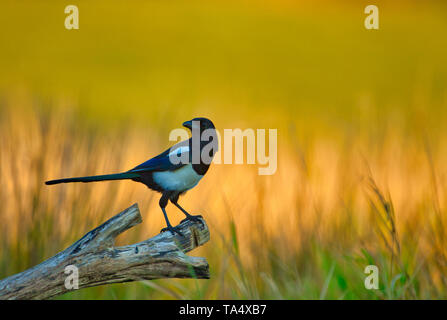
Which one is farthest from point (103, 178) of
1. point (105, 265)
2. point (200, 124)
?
point (200, 124)

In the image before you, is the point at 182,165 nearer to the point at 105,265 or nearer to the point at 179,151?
the point at 179,151

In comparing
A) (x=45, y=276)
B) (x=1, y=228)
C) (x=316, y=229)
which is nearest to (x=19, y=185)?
(x=1, y=228)

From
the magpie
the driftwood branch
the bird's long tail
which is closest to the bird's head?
the magpie

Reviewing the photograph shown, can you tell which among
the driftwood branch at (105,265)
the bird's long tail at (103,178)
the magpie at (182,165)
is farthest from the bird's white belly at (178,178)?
the driftwood branch at (105,265)

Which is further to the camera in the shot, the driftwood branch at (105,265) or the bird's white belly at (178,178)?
the bird's white belly at (178,178)

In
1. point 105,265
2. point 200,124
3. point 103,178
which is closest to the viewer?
point 105,265

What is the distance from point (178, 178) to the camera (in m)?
2.32

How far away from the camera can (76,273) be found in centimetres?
192

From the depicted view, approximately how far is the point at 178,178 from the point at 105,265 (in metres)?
0.52

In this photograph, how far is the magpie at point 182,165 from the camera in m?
2.28

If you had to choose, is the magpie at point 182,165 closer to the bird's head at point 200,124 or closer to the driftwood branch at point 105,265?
the bird's head at point 200,124

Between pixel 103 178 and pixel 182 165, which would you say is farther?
pixel 182 165

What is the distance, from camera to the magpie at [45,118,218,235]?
2.28 metres
